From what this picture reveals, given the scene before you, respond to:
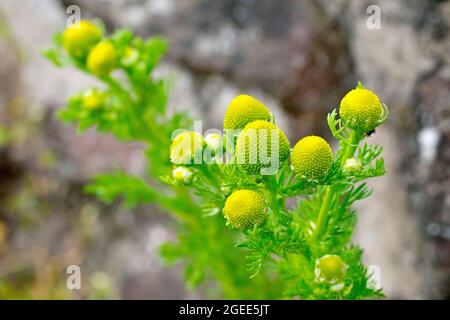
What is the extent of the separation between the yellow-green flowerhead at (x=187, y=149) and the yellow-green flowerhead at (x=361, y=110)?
12.1 inches

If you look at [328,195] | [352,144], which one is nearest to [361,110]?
[352,144]

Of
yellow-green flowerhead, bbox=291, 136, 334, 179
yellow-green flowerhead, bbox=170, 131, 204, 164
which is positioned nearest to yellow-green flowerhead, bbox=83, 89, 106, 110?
yellow-green flowerhead, bbox=170, 131, 204, 164

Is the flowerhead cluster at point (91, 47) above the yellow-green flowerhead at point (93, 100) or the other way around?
above

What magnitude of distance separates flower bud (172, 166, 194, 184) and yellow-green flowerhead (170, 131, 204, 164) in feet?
0.08

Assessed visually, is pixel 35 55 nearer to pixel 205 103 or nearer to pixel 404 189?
pixel 205 103

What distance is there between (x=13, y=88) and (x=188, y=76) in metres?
1.14

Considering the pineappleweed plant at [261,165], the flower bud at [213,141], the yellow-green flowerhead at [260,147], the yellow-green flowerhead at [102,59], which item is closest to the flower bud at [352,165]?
the pineappleweed plant at [261,165]

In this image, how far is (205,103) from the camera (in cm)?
240

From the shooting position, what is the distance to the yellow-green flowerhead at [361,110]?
102cm

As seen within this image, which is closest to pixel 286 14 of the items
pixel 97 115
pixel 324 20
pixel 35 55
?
pixel 324 20

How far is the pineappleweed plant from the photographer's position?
1.00m

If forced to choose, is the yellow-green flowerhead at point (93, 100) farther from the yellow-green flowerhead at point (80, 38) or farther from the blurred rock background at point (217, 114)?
the blurred rock background at point (217, 114)

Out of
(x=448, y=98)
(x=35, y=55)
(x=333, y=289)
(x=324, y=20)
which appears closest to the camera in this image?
(x=333, y=289)

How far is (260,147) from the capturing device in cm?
95
